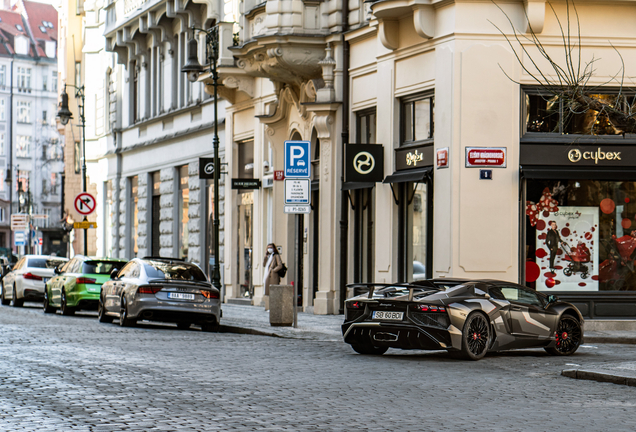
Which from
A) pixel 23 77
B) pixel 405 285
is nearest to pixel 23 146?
pixel 23 77

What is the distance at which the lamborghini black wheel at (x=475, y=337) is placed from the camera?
1458 cm

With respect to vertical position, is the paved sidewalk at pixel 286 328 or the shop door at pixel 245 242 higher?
the shop door at pixel 245 242

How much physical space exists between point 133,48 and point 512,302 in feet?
92.1

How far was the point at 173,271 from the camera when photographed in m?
21.4

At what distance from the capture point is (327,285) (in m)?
25.4

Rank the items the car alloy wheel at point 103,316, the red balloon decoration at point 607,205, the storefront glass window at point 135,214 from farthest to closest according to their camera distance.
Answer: the storefront glass window at point 135,214, the car alloy wheel at point 103,316, the red balloon decoration at point 607,205

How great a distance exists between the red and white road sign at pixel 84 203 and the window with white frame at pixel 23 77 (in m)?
86.0

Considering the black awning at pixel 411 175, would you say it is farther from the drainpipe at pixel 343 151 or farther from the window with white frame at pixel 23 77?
the window with white frame at pixel 23 77

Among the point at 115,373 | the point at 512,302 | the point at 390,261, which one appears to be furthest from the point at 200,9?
the point at 115,373

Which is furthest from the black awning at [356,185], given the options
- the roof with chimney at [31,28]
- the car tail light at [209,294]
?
the roof with chimney at [31,28]

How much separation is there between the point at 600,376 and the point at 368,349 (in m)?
4.03

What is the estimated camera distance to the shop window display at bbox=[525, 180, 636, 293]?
21.2 metres

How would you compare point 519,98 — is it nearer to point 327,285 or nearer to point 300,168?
point 300,168

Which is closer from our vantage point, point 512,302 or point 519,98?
point 512,302
